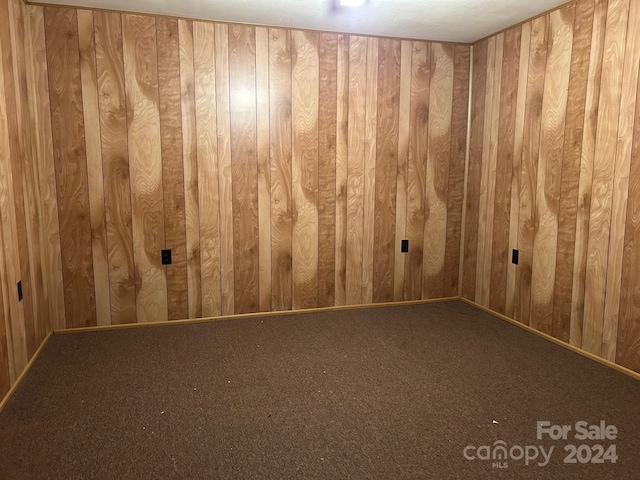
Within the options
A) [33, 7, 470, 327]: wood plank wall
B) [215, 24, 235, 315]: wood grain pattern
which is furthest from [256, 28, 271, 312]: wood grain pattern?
[215, 24, 235, 315]: wood grain pattern

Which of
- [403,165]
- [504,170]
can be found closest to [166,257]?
[403,165]

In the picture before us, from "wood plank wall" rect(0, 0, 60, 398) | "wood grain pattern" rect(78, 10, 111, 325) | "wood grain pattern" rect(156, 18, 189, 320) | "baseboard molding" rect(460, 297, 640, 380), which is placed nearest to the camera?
"wood plank wall" rect(0, 0, 60, 398)

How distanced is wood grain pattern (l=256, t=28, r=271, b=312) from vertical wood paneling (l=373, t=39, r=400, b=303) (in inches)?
35.6

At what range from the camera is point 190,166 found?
3.36 m

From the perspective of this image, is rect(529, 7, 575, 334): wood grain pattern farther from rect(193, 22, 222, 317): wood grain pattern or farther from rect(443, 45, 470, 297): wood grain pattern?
rect(193, 22, 222, 317): wood grain pattern

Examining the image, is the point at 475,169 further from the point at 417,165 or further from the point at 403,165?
the point at 403,165

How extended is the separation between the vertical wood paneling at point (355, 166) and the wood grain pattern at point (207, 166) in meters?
1.05

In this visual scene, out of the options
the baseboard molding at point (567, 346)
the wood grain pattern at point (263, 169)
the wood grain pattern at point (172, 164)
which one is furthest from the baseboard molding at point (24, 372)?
the baseboard molding at point (567, 346)

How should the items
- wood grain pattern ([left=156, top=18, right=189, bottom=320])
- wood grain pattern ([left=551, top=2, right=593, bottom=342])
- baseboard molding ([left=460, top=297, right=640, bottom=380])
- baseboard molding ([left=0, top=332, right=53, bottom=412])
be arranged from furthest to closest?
wood grain pattern ([left=156, top=18, right=189, bottom=320]) → wood grain pattern ([left=551, top=2, right=593, bottom=342]) → baseboard molding ([left=460, top=297, right=640, bottom=380]) → baseboard molding ([left=0, top=332, right=53, bottom=412])

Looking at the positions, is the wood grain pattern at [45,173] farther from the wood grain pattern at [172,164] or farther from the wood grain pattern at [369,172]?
the wood grain pattern at [369,172]

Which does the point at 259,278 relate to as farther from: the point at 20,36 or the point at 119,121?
the point at 20,36

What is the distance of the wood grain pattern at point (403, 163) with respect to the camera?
3713 mm

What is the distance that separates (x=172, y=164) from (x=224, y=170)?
0.37 meters

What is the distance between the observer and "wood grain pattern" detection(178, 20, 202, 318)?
10.6 ft
